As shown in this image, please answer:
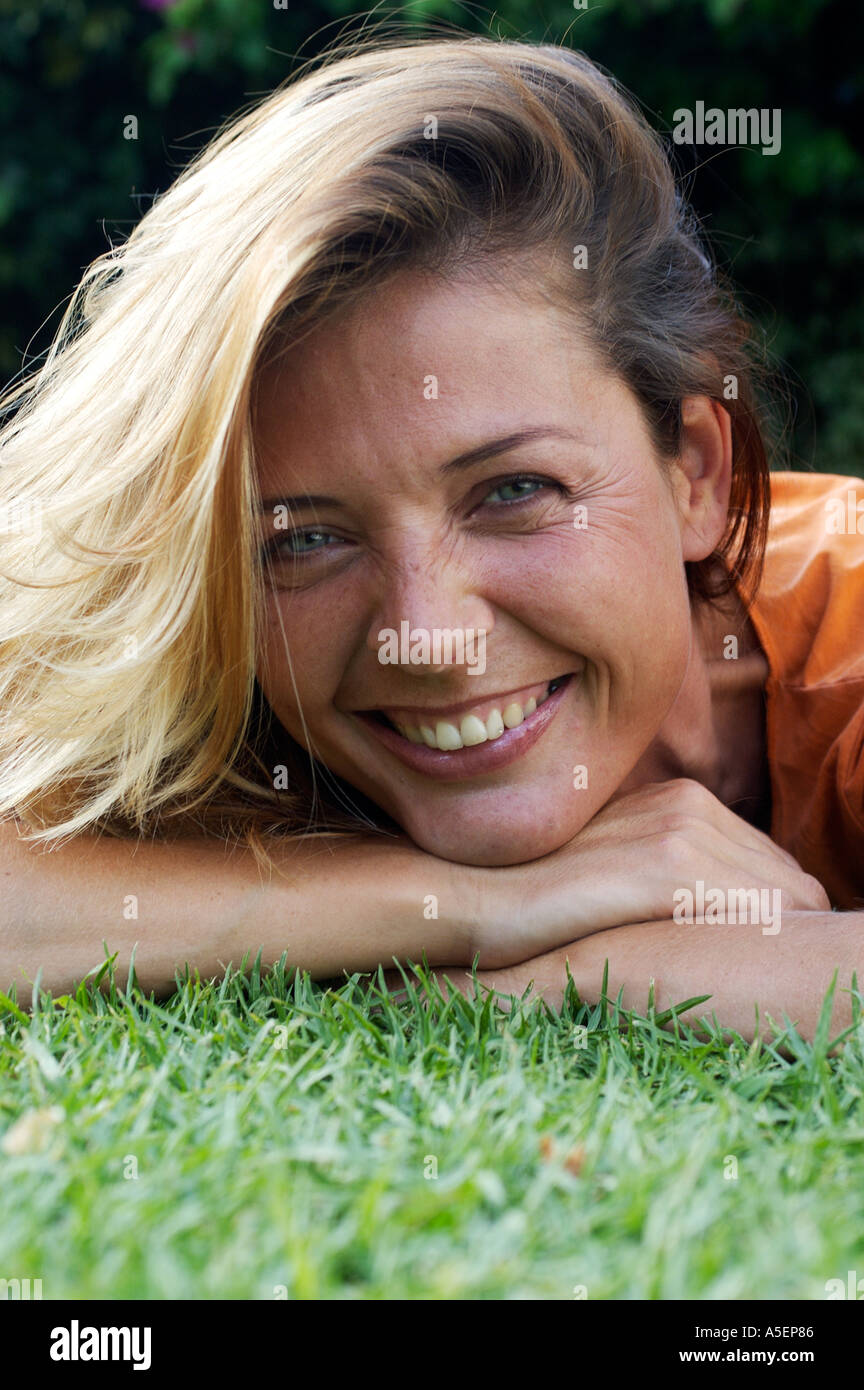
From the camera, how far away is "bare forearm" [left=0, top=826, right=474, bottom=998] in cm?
209

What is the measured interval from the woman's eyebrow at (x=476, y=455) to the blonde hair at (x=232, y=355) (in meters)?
0.06

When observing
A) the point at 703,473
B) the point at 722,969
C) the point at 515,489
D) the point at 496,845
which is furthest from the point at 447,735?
the point at 703,473

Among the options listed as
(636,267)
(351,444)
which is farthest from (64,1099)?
(636,267)

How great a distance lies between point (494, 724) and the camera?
218cm

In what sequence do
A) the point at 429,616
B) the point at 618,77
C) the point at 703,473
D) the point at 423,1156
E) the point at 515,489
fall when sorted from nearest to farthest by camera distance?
the point at 423,1156, the point at 429,616, the point at 515,489, the point at 703,473, the point at 618,77

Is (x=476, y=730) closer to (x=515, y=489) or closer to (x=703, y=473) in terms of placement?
(x=515, y=489)

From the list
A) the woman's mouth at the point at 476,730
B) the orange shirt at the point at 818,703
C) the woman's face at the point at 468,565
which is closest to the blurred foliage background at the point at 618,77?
the orange shirt at the point at 818,703

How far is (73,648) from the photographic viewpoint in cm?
231

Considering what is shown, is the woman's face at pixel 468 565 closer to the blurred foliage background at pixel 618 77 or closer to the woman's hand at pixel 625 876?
the woman's hand at pixel 625 876

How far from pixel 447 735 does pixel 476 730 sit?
0.05 metres

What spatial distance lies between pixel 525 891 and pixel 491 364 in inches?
31.3

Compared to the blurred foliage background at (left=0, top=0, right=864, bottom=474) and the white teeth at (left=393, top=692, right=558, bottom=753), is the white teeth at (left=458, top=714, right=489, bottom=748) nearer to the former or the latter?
the white teeth at (left=393, top=692, right=558, bottom=753)

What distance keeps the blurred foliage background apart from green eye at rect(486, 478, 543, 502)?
365 centimetres
